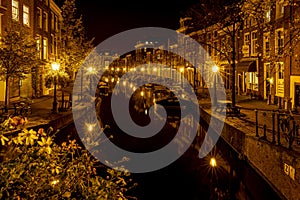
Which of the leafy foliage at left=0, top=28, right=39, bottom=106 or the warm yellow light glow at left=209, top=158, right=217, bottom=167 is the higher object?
the leafy foliage at left=0, top=28, right=39, bottom=106

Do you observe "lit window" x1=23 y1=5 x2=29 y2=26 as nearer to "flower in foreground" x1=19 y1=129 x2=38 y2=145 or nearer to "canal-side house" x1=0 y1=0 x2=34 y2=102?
"canal-side house" x1=0 y1=0 x2=34 y2=102

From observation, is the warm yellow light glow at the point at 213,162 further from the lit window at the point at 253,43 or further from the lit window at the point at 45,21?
the lit window at the point at 45,21

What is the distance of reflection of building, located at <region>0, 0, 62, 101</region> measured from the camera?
28328mm

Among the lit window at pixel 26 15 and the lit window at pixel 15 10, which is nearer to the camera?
A: the lit window at pixel 15 10

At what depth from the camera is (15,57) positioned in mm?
21578

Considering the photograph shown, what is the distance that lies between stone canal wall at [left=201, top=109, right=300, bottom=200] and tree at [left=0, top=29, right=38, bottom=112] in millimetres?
11837

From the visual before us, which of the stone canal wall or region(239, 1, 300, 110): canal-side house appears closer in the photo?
the stone canal wall

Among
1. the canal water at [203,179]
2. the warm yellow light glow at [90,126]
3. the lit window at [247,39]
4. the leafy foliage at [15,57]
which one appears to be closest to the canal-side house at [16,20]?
the leafy foliage at [15,57]

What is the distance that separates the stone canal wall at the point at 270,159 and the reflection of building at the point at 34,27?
1372 cm

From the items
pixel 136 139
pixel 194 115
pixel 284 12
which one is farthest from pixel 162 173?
pixel 284 12

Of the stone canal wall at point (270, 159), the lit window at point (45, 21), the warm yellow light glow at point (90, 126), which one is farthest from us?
the lit window at point (45, 21)

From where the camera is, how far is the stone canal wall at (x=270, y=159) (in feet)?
33.6

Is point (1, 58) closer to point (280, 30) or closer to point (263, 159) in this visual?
point (263, 159)

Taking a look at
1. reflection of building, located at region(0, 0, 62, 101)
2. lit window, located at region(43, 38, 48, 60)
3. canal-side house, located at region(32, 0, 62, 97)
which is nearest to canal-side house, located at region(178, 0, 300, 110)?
reflection of building, located at region(0, 0, 62, 101)
